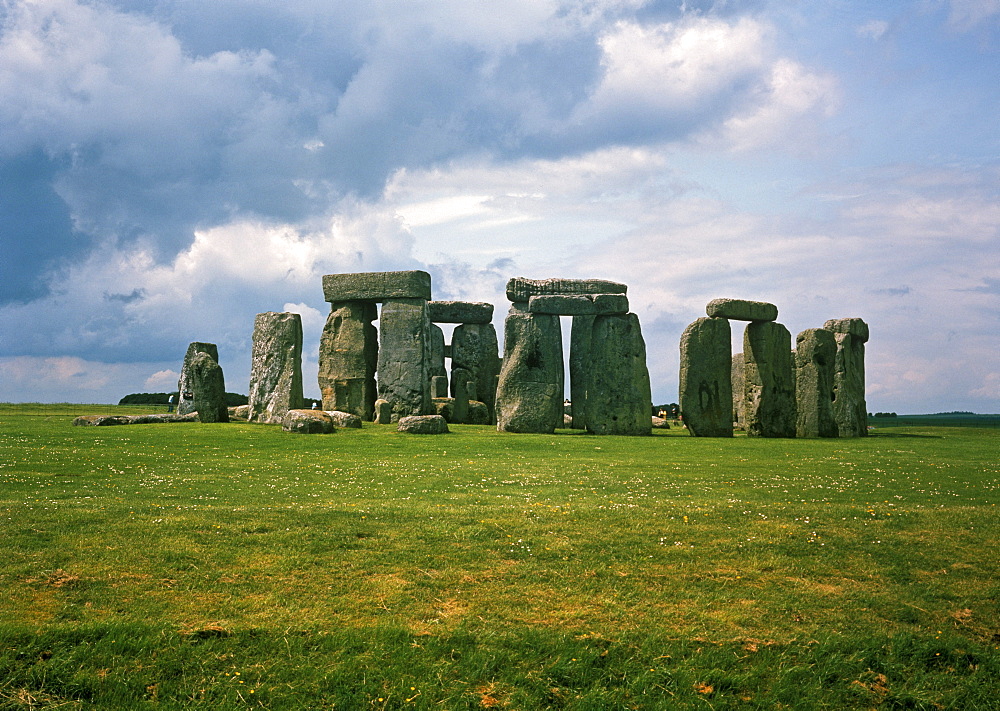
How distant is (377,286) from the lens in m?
29.2

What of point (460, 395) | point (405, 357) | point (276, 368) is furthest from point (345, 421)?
point (460, 395)

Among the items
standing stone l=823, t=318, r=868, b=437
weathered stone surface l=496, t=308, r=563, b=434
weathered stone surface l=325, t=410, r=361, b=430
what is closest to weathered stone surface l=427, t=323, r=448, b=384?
weathered stone surface l=496, t=308, r=563, b=434

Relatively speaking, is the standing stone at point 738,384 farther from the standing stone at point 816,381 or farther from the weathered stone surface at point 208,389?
the weathered stone surface at point 208,389

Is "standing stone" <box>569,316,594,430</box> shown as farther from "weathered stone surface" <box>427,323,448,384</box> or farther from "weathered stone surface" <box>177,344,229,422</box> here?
"weathered stone surface" <box>177,344,229,422</box>

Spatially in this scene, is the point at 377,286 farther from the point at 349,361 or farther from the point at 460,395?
the point at 460,395

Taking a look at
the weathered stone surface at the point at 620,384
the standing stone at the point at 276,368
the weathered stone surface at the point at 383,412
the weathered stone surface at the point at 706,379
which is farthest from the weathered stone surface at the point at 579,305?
the standing stone at the point at 276,368

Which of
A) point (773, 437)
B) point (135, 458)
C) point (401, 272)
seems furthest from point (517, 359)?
point (135, 458)

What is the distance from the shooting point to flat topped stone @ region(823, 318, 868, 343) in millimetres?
28156

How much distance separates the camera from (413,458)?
16484 mm

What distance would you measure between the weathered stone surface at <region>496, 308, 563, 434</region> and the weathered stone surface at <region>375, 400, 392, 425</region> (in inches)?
178

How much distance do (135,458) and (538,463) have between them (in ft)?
26.2

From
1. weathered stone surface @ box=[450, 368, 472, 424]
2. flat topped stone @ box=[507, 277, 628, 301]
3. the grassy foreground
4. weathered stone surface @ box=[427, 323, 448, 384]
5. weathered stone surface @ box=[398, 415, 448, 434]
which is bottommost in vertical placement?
the grassy foreground

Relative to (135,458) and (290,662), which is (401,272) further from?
(290,662)

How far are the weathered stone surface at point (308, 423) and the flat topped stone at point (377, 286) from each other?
290 inches
